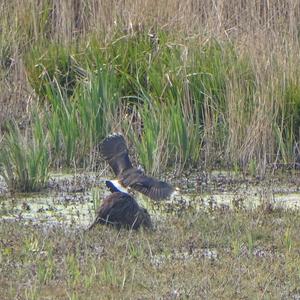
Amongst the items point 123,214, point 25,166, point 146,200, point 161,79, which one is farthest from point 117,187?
point 161,79

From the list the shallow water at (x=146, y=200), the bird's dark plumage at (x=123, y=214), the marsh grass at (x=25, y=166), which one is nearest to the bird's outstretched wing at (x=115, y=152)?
the shallow water at (x=146, y=200)

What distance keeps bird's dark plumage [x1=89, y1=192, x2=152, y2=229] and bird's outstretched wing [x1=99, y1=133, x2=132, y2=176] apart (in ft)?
1.54

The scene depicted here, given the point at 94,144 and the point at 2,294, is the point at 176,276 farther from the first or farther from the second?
the point at 94,144

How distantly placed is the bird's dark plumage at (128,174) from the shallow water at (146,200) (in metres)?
0.25

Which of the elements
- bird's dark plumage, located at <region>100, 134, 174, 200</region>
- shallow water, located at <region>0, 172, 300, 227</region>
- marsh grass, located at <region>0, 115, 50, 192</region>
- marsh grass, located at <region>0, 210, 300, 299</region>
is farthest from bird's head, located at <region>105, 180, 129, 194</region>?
marsh grass, located at <region>0, 115, 50, 192</region>

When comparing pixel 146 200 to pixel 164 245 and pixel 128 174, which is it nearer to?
pixel 128 174

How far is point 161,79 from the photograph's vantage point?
891cm

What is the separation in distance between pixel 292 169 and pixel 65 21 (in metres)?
3.07

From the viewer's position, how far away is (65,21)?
10156 millimetres

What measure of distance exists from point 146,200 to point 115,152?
1.56 feet

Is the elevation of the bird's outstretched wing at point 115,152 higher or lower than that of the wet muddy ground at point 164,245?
higher

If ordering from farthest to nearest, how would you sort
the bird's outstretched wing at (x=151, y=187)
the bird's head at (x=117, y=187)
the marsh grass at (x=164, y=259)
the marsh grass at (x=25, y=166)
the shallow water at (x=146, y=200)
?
the marsh grass at (x=25, y=166) < the shallow water at (x=146, y=200) < the bird's head at (x=117, y=187) < the bird's outstretched wing at (x=151, y=187) < the marsh grass at (x=164, y=259)

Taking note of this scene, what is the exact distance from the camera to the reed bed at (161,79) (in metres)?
8.16

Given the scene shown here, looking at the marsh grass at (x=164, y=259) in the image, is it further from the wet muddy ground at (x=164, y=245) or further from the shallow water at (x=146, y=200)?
the shallow water at (x=146, y=200)
